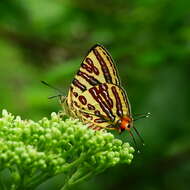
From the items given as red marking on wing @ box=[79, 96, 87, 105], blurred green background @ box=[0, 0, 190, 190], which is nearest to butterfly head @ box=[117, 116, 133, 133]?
red marking on wing @ box=[79, 96, 87, 105]

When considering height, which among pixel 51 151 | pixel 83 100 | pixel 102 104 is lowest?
pixel 51 151

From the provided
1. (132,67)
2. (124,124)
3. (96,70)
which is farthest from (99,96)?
(132,67)

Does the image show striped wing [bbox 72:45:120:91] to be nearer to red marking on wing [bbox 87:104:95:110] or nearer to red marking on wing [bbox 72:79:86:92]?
red marking on wing [bbox 72:79:86:92]

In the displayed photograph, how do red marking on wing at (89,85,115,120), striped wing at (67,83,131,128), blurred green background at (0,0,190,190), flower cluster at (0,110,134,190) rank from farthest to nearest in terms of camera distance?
blurred green background at (0,0,190,190) → red marking on wing at (89,85,115,120) → striped wing at (67,83,131,128) → flower cluster at (0,110,134,190)

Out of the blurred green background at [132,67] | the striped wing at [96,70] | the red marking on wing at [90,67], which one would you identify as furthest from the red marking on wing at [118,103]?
the blurred green background at [132,67]

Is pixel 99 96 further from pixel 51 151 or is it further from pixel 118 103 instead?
pixel 51 151

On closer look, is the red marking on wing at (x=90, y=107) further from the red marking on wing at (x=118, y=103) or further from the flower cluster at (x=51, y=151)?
the flower cluster at (x=51, y=151)
